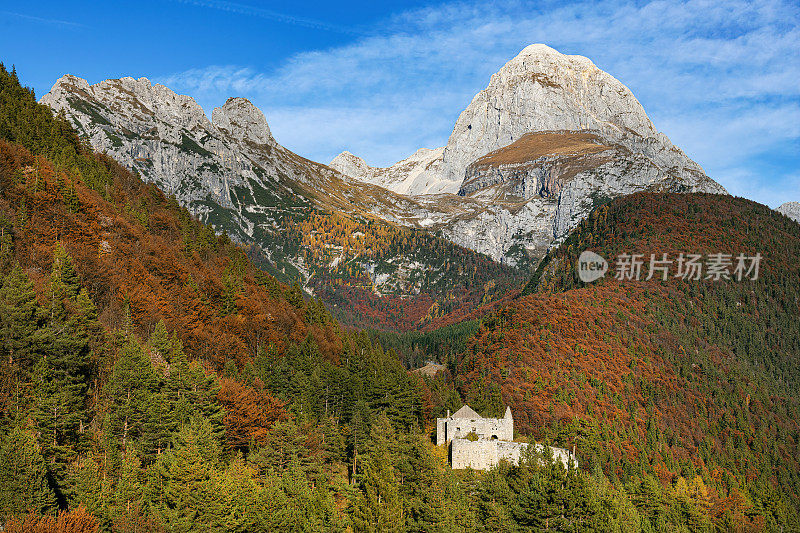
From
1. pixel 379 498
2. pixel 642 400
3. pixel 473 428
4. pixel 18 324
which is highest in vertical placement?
pixel 18 324

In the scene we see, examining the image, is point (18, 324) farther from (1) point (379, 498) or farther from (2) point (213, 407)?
(1) point (379, 498)

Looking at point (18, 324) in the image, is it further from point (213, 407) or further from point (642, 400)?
point (642, 400)

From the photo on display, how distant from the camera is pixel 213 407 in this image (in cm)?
5284

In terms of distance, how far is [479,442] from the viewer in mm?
64875

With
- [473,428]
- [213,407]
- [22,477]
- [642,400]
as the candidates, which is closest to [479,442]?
[473,428]

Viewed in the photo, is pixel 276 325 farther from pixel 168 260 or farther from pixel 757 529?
pixel 757 529

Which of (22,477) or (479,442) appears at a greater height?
(479,442)

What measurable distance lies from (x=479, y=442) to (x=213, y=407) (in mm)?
26602

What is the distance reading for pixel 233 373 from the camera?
6694cm

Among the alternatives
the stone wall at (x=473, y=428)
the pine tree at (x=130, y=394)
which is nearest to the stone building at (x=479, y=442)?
the stone wall at (x=473, y=428)

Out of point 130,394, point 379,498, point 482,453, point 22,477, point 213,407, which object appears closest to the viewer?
point 22,477

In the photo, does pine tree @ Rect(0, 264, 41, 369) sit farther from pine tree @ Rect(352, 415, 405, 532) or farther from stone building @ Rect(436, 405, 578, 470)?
stone building @ Rect(436, 405, 578, 470)

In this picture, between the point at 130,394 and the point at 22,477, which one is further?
the point at 130,394

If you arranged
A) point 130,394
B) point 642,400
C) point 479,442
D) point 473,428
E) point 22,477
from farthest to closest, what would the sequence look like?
A: point 642,400
point 473,428
point 479,442
point 130,394
point 22,477
